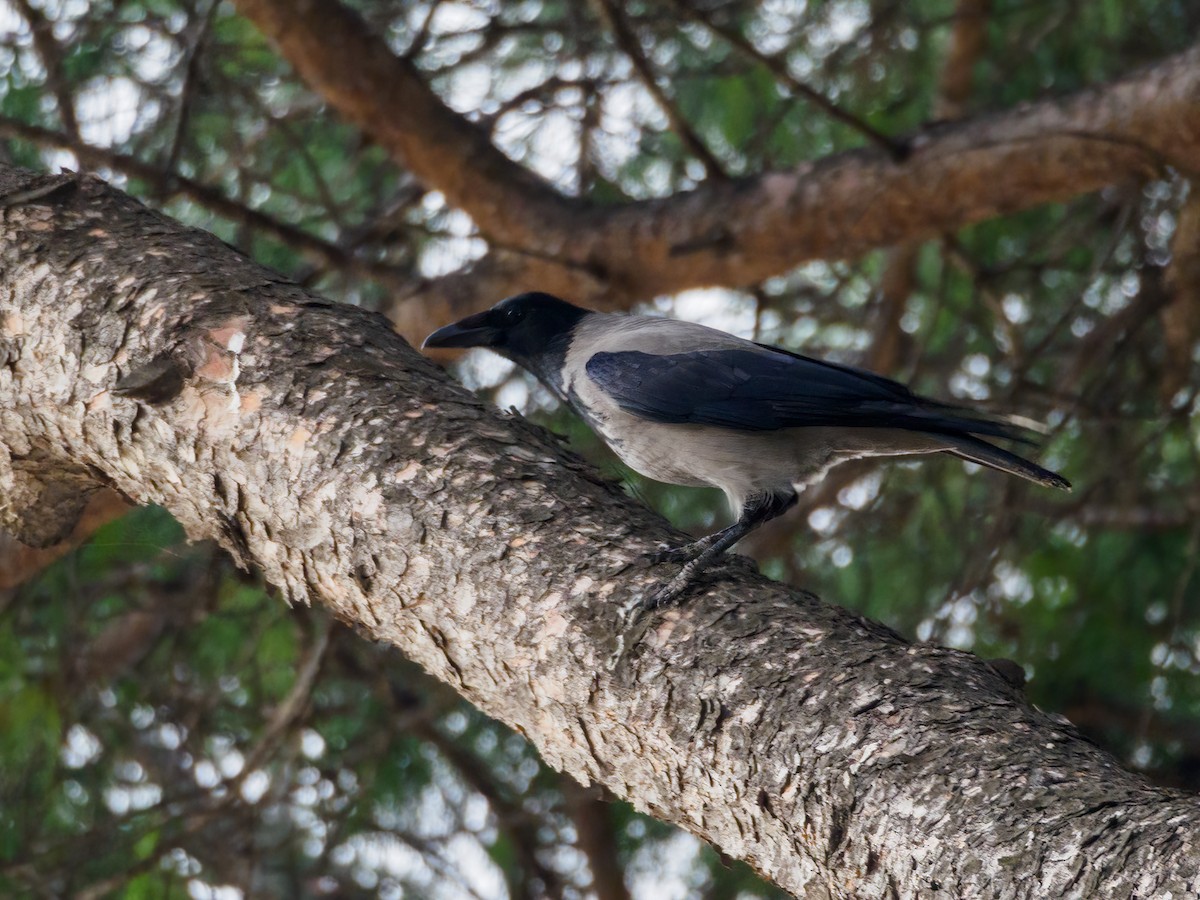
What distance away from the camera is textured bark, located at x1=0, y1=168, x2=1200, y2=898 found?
5.74 feet

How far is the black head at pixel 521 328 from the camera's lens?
430cm

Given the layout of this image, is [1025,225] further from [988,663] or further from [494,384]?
Result: [988,663]

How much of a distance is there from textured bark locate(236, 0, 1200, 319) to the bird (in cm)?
113

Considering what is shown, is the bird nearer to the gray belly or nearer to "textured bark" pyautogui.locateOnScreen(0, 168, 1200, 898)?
the gray belly

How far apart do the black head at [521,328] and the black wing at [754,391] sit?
539mm

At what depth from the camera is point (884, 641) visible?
2156 mm

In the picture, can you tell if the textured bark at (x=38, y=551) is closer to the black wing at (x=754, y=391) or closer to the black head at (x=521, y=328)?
the black head at (x=521, y=328)

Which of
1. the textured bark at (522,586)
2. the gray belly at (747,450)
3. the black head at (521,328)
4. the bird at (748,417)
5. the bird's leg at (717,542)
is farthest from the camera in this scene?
the black head at (521,328)

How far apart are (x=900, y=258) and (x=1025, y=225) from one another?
95cm

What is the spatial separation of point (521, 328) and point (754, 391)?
1.06 m

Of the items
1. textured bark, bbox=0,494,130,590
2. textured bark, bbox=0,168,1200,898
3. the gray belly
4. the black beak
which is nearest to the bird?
the gray belly

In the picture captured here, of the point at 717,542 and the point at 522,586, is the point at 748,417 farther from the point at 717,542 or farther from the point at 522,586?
the point at 522,586

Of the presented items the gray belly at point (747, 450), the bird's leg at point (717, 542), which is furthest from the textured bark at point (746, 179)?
the bird's leg at point (717, 542)

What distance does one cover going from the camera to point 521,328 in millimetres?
4328
